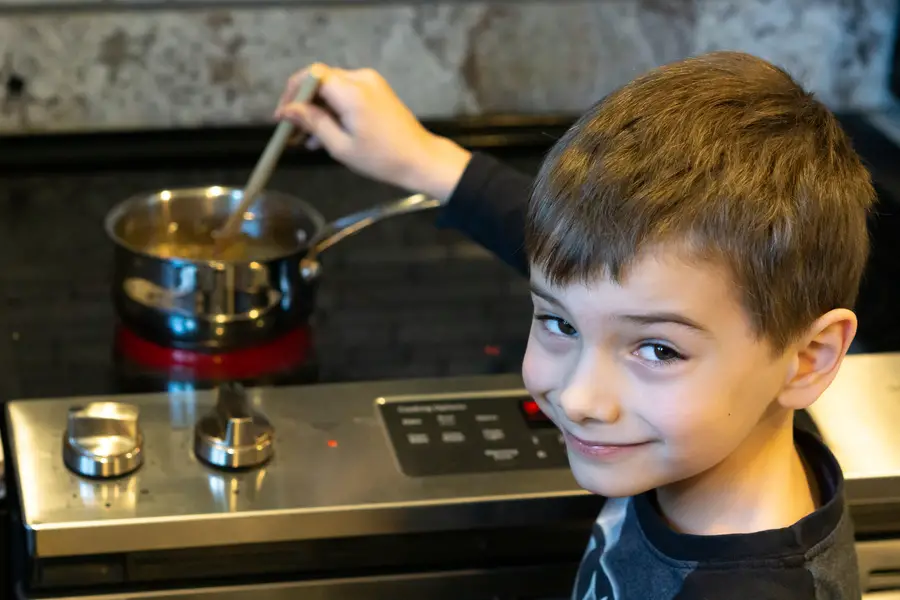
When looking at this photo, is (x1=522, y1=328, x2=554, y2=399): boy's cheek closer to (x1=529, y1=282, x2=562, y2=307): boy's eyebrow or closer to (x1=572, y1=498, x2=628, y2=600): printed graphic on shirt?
(x1=529, y1=282, x2=562, y2=307): boy's eyebrow

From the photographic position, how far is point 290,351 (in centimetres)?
104

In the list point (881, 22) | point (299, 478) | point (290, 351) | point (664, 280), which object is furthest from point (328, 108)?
point (881, 22)

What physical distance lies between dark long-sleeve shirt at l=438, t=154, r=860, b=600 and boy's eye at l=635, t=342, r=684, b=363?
12 centimetres

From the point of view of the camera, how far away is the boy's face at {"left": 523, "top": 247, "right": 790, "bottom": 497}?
68cm

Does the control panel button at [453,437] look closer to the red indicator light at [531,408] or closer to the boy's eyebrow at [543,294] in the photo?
the red indicator light at [531,408]

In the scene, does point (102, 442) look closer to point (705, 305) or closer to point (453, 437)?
point (453, 437)

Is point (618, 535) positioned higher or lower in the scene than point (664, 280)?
lower

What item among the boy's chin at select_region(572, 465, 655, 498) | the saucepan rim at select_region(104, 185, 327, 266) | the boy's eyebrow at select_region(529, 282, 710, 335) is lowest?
the boy's chin at select_region(572, 465, 655, 498)

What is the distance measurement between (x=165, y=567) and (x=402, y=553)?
0.15 m

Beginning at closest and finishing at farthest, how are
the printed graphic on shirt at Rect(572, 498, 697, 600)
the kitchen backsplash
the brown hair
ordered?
the brown hair, the printed graphic on shirt at Rect(572, 498, 697, 600), the kitchen backsplash

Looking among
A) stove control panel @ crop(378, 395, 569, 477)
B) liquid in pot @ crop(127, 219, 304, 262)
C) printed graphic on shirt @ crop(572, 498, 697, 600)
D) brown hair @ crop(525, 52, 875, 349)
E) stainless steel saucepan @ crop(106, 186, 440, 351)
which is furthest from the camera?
liquid in pot @ crop(127, 219, 304, 262)

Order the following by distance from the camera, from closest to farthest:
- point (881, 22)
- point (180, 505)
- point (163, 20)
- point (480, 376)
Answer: point (180, 505)
point (480, 376)
point (163, 20)
point (881, 22)

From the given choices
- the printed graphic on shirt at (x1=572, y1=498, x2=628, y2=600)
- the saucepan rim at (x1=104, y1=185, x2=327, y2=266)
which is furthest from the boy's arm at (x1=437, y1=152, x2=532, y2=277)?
the printed graphic on shirt at (x1=572, y1=498, x2=628, y2=600)

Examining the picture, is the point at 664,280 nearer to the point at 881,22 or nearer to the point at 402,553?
the point at 402,553
